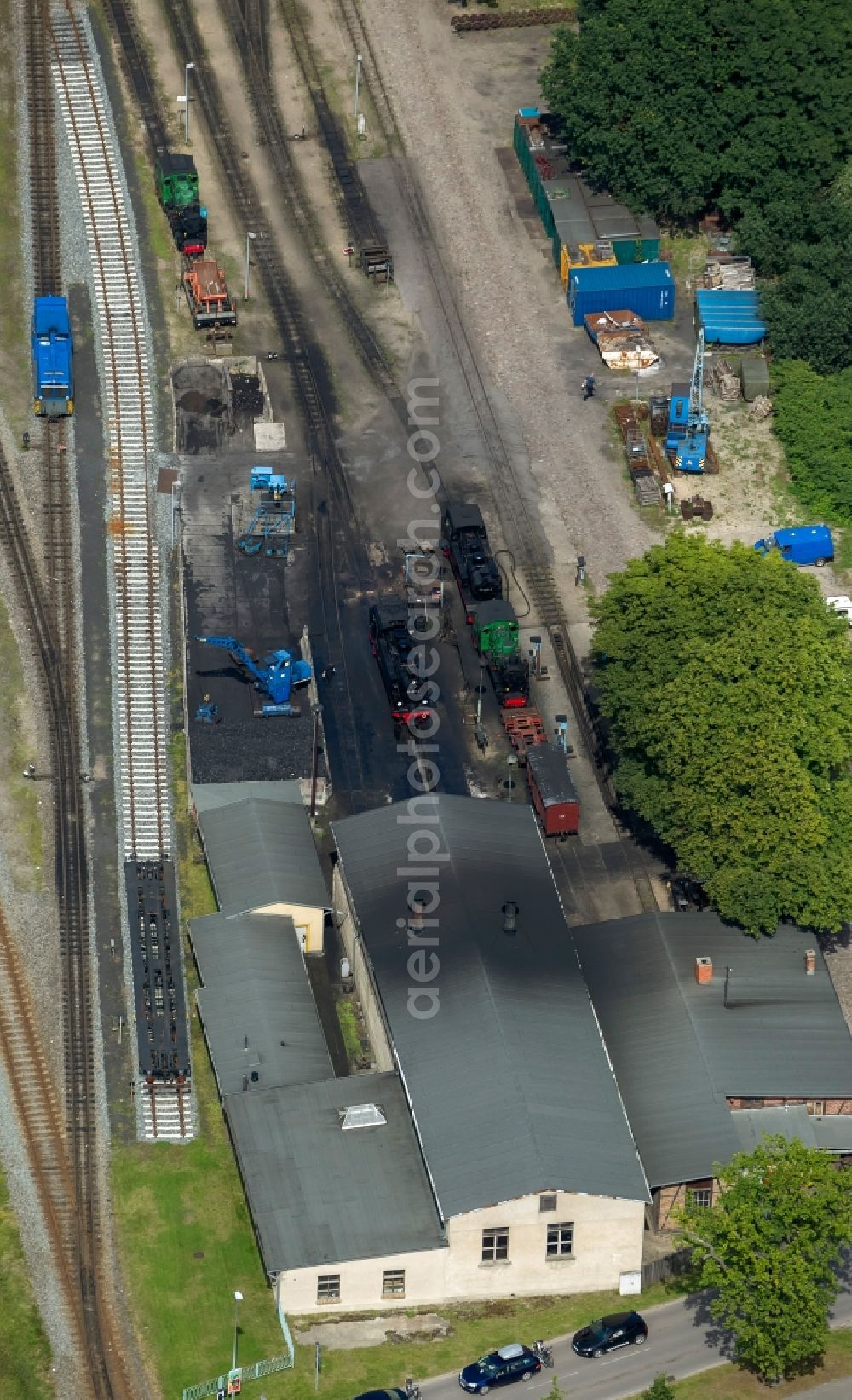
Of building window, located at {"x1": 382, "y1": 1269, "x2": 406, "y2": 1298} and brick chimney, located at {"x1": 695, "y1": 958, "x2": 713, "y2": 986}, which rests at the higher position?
brick chimney, located at {"x1": 695, "y1": 958, "x2": 713, "y2": 986}

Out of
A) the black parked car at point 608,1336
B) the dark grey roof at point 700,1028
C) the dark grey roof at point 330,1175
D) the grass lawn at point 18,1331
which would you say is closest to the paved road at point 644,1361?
the black parked car at point 608,1336

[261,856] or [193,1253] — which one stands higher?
[261,856]

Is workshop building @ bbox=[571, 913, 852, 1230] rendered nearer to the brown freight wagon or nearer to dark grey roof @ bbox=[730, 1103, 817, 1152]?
dark grey roof @ bbox=[730, 1103, 817, 1152]

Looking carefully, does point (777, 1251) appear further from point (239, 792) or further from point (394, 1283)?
point (239, 792)

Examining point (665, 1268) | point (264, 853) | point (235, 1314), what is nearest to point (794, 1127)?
point (665, 1268)

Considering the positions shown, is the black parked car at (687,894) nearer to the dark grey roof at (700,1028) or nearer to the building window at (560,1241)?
the dark grey roof at (700,1028)

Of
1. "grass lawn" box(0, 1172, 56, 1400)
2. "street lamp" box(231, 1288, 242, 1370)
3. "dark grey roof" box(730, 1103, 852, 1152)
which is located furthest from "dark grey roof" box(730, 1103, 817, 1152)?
"grass lawn" box(0, 1172, 56, 1400)
